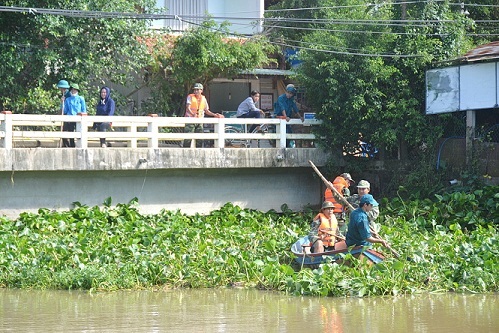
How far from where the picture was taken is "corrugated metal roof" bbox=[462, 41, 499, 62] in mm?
21062

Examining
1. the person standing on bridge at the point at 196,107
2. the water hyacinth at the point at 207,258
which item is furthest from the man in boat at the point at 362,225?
the person standing on bridge at the point at 196,107

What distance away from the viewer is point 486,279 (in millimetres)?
15164

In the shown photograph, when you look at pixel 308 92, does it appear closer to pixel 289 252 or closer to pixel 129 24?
pixel 129 24

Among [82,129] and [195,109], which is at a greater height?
[195,109]

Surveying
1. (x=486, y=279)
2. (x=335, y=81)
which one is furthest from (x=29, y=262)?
(x=335, y=81)

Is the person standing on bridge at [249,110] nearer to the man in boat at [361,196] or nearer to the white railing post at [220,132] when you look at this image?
the white railing post at [220,132]

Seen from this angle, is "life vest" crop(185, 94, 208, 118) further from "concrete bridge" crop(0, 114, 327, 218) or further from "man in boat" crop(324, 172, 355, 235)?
"man in boat" crop(324, 172, 355, 235)

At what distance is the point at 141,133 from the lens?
2012 cm

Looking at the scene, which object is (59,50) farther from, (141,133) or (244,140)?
(244,140)

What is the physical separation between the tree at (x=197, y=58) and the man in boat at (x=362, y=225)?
11.3 metres

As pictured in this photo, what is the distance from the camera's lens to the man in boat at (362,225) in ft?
49.4

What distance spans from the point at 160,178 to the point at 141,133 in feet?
4.55

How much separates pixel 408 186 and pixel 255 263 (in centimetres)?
697

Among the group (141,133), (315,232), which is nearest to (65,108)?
(141,133)
